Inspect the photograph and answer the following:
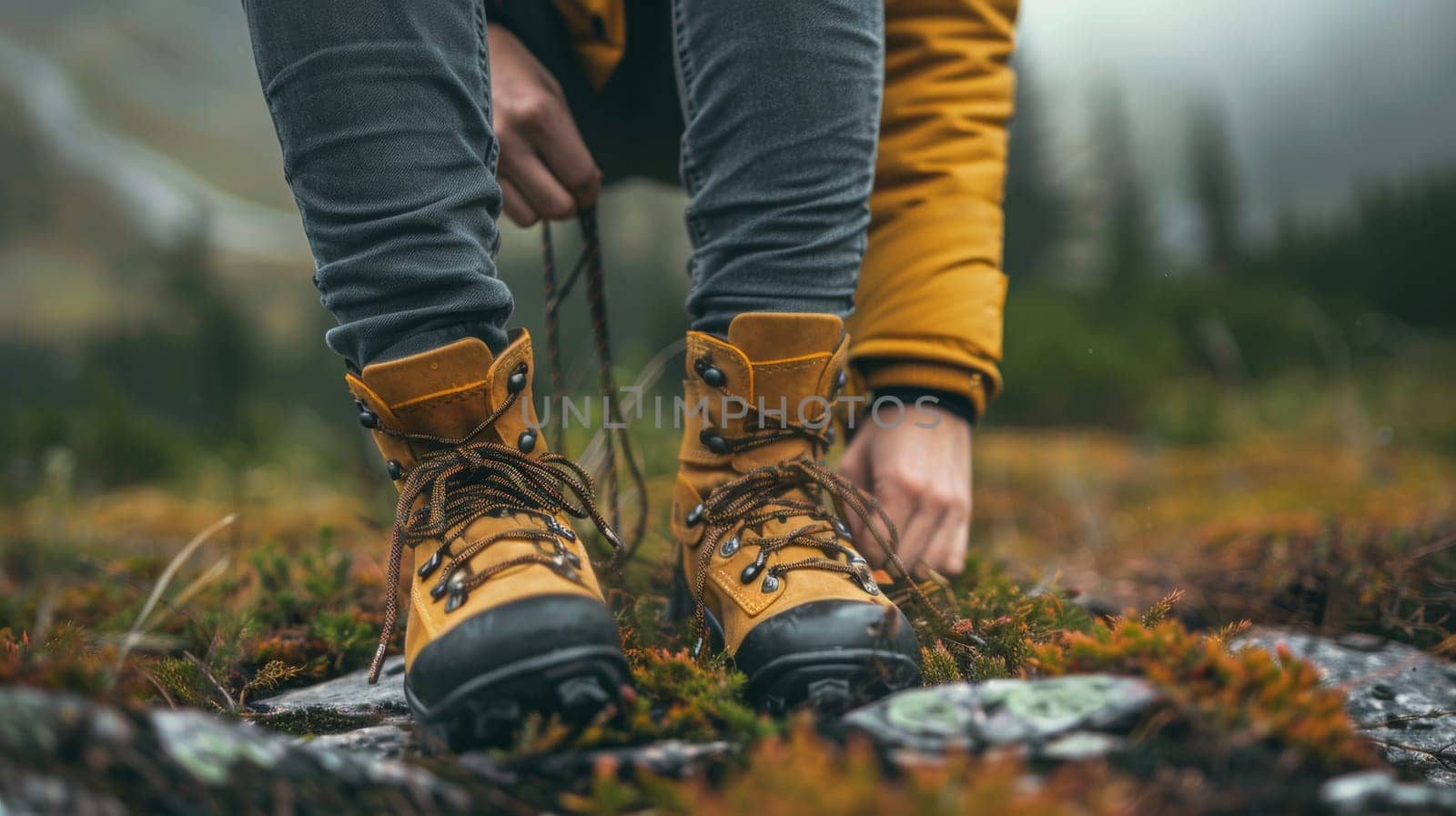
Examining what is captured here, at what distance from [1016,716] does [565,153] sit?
154 centimetres

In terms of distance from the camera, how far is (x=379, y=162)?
1.32 meters

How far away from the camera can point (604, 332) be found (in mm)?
2350

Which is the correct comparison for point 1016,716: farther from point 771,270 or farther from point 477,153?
point 477,153

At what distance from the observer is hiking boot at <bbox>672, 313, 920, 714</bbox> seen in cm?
132

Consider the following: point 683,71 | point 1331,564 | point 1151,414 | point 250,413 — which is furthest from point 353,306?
point 1151,414

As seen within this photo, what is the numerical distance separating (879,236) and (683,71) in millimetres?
677

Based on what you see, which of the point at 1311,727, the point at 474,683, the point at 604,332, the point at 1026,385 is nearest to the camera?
the point at 1311,727

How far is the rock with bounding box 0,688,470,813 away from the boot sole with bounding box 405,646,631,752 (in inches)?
5.7

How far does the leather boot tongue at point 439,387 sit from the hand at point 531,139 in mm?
731

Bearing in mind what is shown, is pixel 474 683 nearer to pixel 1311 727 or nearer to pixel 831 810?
pixel 831 810

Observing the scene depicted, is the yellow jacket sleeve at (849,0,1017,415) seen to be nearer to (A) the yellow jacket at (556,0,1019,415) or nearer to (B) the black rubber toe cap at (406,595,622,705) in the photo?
(A) the yellow jacket at (556,0,1019,415)

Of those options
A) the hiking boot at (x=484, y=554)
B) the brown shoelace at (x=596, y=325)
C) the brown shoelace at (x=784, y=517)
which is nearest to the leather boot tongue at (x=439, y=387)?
the hiking boot at (x=484, y=554)

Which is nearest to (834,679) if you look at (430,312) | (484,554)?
(484,554)

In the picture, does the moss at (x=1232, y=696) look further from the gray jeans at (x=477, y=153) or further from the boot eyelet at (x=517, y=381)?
the boot eyelet at (x=517, y=381)
